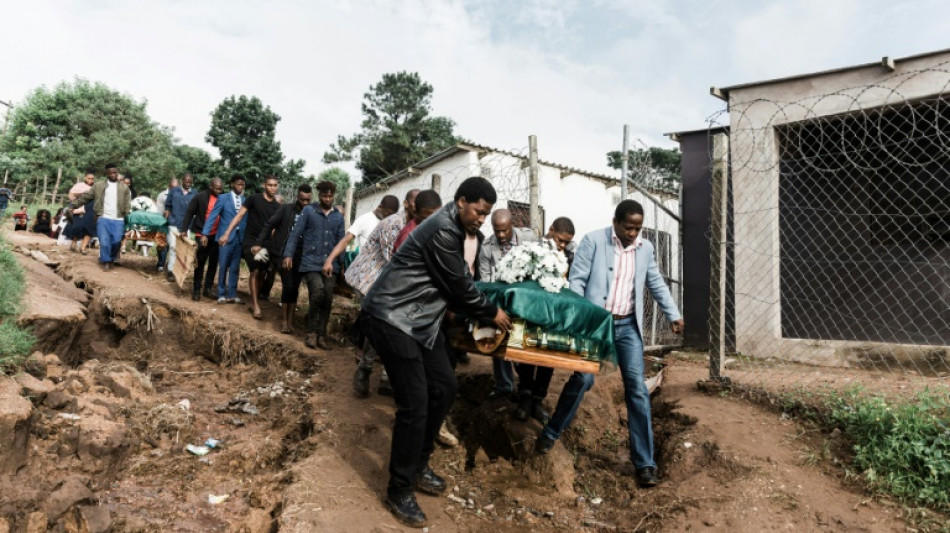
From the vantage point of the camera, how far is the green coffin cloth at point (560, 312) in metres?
3.53

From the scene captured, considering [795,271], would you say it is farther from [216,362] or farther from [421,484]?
[216,362]

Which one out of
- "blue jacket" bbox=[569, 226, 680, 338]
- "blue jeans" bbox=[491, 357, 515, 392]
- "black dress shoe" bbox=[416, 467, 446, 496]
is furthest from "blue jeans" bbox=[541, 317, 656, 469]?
"black dress shoe" bbox=[416, 467, 446, 496]

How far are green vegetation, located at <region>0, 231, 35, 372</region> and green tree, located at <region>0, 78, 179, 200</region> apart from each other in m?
24.0

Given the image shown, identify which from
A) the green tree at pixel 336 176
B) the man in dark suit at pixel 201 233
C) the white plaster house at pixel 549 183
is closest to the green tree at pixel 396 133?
the green tree at pixel 336 176

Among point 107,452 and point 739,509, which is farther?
point 107,452

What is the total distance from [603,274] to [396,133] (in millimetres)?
27263

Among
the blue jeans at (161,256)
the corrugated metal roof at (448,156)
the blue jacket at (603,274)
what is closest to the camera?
the blue jacket at (603,274)

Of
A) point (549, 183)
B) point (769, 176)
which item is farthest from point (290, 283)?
point (549, 183)

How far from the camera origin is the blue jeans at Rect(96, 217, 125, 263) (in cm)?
808

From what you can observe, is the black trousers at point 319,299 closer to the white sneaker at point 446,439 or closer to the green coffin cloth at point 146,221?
the white sneaker at point 446,439

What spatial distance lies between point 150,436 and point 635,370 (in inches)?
139

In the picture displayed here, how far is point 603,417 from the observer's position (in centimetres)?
504

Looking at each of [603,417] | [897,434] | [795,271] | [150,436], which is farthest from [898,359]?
[150,436]

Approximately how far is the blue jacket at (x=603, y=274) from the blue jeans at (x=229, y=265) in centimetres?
505
